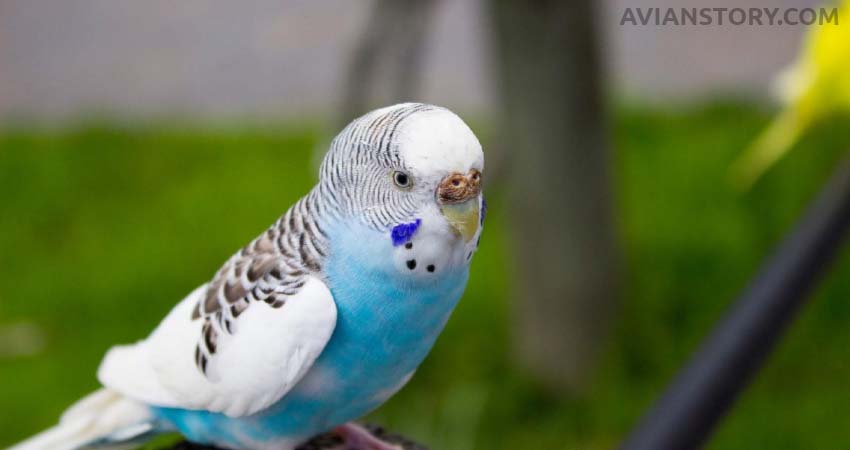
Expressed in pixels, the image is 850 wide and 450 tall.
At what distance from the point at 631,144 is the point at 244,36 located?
1349 millimetres

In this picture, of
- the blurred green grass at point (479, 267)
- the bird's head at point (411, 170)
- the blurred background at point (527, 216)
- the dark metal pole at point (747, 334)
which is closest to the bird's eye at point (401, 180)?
the bird's head at point (411, 170)

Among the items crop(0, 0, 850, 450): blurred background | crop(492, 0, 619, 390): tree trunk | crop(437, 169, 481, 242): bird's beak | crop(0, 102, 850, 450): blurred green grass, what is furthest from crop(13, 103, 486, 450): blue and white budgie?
crop(492, 0, 619, 390): tree trunk

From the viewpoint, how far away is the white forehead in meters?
0.46

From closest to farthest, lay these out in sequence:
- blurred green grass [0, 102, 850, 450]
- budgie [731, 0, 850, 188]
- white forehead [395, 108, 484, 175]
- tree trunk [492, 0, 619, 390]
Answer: white forehead [395, 108, 484, 175], budgie [731, 0, 850, 188], tree trunk [492, 0, 619, 390], blurred green grass [0, 102, 850, 450]

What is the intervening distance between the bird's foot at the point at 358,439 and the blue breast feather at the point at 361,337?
0.08 metres

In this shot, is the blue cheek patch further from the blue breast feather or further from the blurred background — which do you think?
the blurred background

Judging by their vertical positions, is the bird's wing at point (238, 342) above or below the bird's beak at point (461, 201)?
below

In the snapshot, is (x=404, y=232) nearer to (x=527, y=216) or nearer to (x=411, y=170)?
(x=411, y=170)

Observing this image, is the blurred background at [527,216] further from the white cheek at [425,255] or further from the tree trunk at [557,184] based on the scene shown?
the white cheek at [425,255]

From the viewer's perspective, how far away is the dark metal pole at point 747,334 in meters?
0.56

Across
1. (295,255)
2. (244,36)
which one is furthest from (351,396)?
(244,36)

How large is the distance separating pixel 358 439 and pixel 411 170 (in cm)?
26

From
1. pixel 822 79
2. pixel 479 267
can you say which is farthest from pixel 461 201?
pixel 479 267

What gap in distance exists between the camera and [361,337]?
1.74 ft
